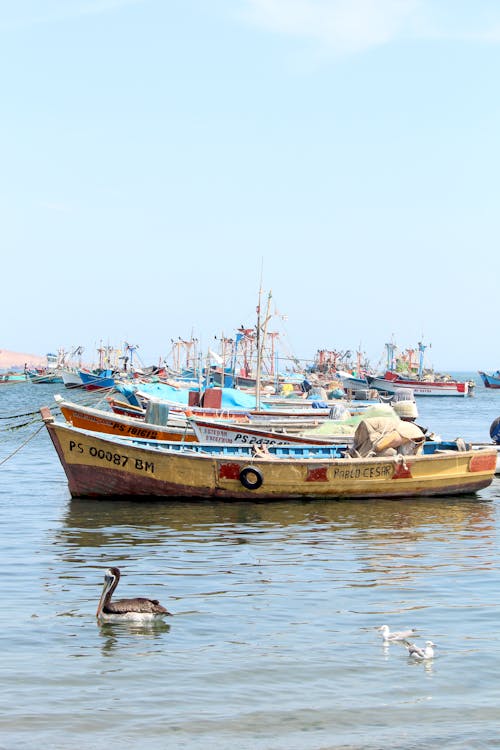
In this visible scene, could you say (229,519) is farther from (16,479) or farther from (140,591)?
(16,479)

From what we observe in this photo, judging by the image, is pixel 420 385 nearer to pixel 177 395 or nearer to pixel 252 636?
pixel 177 395

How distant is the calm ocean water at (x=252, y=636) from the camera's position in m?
7.95

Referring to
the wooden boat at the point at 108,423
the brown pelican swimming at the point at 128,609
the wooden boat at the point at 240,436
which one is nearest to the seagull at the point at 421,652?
the brown pelican swimming at the point at 128,609

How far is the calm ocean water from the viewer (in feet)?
Answer: 26.1

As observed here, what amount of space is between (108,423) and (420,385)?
78.5 metres

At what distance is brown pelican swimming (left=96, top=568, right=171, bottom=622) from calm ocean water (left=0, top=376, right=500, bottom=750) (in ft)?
0.50

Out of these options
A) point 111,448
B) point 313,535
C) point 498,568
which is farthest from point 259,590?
point 111,448

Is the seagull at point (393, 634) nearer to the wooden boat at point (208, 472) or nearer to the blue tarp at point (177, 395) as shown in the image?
the wooden boat at point (208, 472)

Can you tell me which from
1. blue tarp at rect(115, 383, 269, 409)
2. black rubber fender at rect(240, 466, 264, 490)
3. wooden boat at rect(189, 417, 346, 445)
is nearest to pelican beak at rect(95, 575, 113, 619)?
black rubber fender at rect(240, 466, 264, 490)

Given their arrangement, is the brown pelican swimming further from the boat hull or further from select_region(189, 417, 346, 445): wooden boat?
the boat hull

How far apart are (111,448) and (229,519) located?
2.80 m

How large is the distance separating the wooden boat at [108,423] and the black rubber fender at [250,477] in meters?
4.65

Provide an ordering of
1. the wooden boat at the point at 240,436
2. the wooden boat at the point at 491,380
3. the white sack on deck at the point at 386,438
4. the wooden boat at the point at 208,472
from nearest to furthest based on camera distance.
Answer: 1. the wooden boat at the point at 208,472
2. the white sack on deck at the point at 386,438
3. the wooden boat at the point at 240,436
4. the wooden boat at the point at 491,380

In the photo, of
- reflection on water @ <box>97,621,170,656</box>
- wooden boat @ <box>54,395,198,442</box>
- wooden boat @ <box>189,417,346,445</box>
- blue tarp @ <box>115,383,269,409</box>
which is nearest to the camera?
reflection on water @ <box>97,621,170,656</box>
